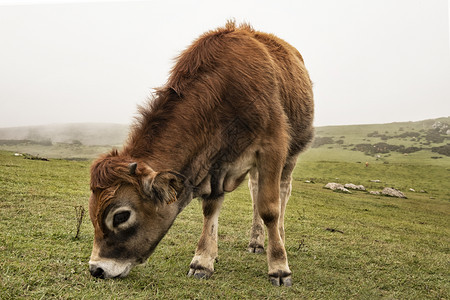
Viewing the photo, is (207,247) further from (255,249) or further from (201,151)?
(201,151)

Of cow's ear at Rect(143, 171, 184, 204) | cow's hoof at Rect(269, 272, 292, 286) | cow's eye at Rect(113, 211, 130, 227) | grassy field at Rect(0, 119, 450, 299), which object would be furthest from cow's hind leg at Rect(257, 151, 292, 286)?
cow's eye at Rect(113, 211, 130, 227)

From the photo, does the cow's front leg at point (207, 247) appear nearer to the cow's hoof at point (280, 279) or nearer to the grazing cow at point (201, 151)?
the grazing cow at point (201, 151)

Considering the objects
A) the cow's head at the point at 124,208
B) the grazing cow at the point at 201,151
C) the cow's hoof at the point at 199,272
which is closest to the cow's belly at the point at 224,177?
the grazing cow at the point at 201,151

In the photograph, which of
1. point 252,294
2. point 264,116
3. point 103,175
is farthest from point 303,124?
point 103,175

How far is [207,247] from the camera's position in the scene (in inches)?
203

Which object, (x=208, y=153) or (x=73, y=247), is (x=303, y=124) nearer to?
(x=208, y=153)

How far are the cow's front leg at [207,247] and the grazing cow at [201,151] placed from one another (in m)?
0.02

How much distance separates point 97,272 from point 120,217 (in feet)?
2.04

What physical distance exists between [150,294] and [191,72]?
→ 262cm

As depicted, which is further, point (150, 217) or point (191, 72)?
point (191, 72)

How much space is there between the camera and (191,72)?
4.46 m

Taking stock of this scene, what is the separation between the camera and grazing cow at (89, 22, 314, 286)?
366 cm

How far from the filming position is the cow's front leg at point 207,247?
15.9 feet

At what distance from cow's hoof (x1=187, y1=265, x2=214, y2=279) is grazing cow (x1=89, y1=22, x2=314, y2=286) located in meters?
0.01
